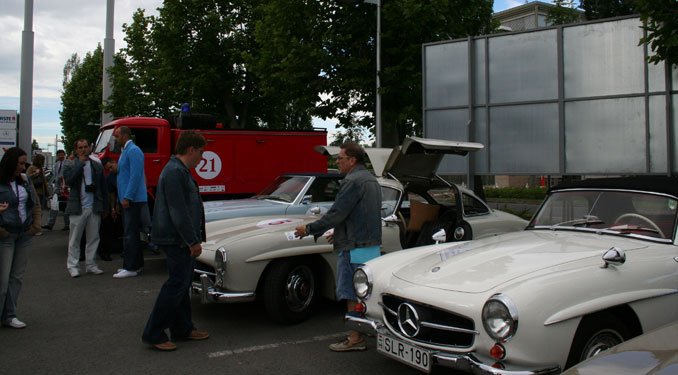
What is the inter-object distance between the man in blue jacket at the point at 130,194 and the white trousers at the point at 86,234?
0.40 meters

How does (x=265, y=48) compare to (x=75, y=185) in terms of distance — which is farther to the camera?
(x=265, y=48)

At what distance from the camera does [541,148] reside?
1051 centimetres

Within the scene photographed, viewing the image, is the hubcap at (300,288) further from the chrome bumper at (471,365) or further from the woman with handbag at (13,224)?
the woman with handbag at (13,224)

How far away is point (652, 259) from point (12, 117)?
53.3 feet

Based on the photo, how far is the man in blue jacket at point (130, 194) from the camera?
25.5ft

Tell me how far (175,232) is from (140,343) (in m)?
1.15

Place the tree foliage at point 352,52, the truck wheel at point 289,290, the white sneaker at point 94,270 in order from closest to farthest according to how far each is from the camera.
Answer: the truck wheel at point 289,290 → the white sneaker at point 94,270 → the tree foliage at point 352,52

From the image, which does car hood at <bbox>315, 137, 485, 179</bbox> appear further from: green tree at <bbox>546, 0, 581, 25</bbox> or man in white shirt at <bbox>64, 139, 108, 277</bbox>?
green tree at <bbox>546, 0, 581, 25</bbox>

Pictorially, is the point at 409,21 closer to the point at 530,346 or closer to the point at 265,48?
the point at 265,48

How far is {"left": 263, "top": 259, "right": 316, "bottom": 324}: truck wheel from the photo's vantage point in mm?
5402

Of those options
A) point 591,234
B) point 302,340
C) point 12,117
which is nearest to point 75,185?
point 302,340

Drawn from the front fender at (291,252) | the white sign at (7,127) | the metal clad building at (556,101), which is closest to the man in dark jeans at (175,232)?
the front fender at (291,252)

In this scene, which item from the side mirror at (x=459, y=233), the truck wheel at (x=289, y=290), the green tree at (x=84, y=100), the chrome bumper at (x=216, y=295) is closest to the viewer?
the chrome bumper at (x=216, y=295)

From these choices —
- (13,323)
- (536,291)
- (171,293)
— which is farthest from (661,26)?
(13,323)
